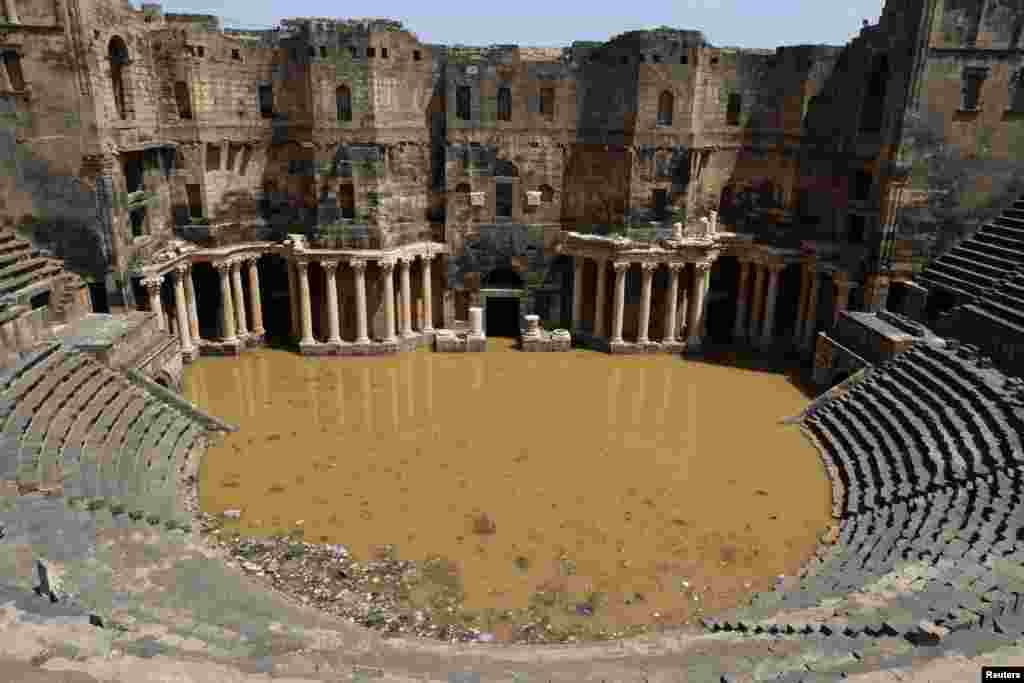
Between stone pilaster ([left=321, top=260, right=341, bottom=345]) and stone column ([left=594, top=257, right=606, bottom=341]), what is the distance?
11654 mm

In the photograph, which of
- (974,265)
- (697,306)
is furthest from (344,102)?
(974,265)

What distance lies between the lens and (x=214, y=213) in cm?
3145

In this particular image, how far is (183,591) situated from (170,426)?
31.4 ft

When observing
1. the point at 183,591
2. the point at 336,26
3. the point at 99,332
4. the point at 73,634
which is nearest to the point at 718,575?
the point at 183,591

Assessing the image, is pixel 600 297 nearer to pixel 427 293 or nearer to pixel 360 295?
pixel 427 293

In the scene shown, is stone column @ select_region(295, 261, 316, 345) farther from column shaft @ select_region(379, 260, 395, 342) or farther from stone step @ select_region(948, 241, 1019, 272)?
stone step @ select_region(948, 241, 1019, 272)

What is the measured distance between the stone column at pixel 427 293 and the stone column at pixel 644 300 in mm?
9628

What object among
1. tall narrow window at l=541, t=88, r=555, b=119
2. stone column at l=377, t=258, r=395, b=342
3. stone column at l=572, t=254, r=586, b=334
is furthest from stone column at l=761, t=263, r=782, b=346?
stone column at l=377, t=258, r=395, b=342

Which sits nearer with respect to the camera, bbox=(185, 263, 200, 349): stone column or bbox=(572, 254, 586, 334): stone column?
bbox=(185, 263, 200, 349): stone column

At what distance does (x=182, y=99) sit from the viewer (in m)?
29.8

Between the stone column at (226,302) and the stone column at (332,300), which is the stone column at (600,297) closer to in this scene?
the stone column at (332,300)

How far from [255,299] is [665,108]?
20171 mm

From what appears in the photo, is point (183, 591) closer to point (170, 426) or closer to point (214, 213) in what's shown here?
point (170, 426)

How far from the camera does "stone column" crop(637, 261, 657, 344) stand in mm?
32344
